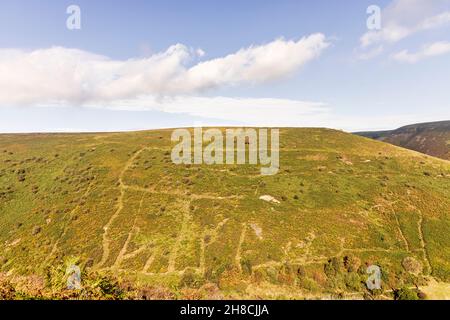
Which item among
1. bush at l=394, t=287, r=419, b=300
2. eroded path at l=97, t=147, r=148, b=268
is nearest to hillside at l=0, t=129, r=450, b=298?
eroded path at l=97, t=147, r=148, b=268

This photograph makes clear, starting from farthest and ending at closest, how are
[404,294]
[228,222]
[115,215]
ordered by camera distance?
[115,215] → [228,222] → [404,294]

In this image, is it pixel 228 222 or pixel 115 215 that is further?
pixel 115 215

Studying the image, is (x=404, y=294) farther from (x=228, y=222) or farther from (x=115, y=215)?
(x=115, y=215)

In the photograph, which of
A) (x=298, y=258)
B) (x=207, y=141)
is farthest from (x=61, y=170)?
(x=298, y=258)

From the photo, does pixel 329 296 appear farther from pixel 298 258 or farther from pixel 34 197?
pixel 34 197

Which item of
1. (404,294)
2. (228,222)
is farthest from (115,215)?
(404,294)

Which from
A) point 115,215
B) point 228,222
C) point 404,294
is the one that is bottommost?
point 404,294

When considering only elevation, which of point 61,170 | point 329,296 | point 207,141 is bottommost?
point 329,296

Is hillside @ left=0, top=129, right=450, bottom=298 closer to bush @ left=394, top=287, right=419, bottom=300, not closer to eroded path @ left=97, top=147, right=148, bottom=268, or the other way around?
eroded path @ left=97, top=147, right=148, bottom=268
